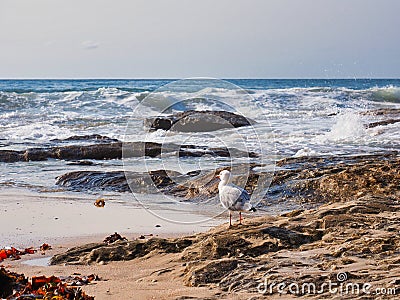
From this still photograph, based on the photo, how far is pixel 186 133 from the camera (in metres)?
21.9

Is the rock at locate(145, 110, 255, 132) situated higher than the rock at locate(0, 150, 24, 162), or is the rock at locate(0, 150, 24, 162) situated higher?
the rock at locate(145, 110, 255, 132)

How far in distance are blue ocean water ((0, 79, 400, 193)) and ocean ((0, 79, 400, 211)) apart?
0.02m

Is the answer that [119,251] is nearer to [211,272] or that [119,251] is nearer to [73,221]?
[211,272]

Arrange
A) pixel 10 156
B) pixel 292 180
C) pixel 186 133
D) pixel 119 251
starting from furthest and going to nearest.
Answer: pixel 186 133
pixel 10 156
pixel 292 180
pixel 119 251

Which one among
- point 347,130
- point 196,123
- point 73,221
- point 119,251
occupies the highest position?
point 196,123

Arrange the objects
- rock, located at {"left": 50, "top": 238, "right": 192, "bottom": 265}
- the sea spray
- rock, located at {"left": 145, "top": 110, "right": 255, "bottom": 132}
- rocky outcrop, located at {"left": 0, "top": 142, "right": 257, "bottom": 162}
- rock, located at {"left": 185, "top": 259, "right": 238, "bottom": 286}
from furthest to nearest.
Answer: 1. rock, located at {"left": 145, "top": 110, "right": 255, "bottom": 132}
2. the sea spray
3. rocky outcrop, located at {"left": 0, "top": 142, "right": 257, "bottom": 162}
4. rock, located at {"left": 50, "top": 238, "right": 192, "bottom": 265}
5. rock, located at {"left": 185, "top": 259, "right": 238, "bottom": 286}

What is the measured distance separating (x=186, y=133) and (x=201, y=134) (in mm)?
1376

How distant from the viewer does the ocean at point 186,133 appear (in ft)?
45.0

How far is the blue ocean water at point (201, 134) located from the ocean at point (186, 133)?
0.02 m

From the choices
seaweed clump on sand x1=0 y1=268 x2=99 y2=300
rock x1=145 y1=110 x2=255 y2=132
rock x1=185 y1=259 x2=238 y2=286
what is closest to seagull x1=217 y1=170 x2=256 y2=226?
rock x1=185 y1=259 x2=238 y2=286

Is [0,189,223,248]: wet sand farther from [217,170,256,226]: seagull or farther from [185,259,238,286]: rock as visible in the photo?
[185,259,238,286]: rock

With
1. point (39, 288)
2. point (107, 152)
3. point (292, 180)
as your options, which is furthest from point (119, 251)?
point (107, 152)

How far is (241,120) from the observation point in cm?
2408

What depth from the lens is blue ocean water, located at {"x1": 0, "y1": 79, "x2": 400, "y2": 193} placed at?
1534cm
